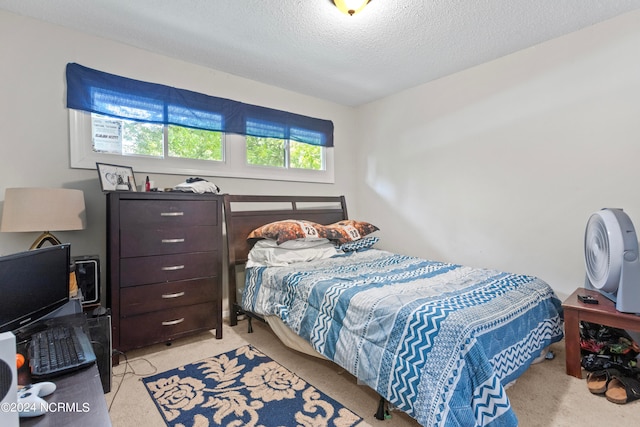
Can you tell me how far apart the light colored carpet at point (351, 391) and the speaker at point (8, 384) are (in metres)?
1.13

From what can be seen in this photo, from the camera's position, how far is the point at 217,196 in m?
2.58

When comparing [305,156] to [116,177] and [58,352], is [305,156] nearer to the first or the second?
[116,177]

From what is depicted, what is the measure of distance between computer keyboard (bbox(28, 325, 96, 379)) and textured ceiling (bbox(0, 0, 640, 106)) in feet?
6.56

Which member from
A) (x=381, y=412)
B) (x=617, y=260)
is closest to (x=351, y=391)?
(x=381, y=412)

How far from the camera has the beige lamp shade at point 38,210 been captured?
6.11 feet

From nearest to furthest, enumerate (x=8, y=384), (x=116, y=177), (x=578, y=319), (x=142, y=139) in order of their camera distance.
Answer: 1. (x=8, y=384)
2. (x=578, y=319)
3. (x=116, y=177)
4. (x=142, y=139)

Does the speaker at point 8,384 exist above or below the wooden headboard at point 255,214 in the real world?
below

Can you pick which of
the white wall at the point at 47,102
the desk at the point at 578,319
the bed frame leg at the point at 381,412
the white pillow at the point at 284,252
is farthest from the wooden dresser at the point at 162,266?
the desk at the point at 578,319

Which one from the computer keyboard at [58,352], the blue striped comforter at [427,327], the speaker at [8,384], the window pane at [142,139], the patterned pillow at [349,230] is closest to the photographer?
the speaker at [8,384]

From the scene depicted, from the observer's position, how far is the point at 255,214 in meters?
3.18

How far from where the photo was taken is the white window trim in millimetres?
2383

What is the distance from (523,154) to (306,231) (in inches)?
78.9

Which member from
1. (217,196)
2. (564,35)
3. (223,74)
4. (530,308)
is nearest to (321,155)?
(223,74)

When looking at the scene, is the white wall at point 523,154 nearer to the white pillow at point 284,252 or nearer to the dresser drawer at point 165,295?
the white pillow at point 284,252
